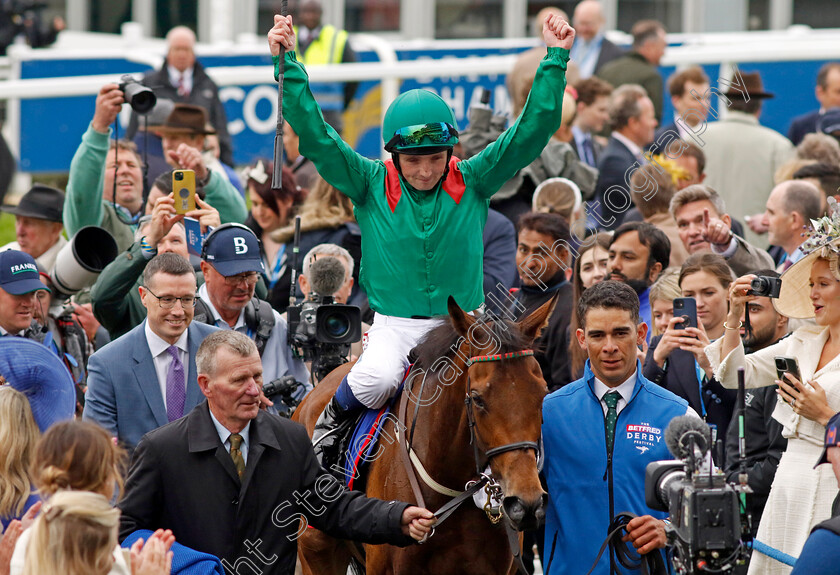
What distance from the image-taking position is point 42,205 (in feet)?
26.5

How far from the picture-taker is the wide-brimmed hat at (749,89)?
1029cm

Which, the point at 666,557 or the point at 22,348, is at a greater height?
the point at 22,348

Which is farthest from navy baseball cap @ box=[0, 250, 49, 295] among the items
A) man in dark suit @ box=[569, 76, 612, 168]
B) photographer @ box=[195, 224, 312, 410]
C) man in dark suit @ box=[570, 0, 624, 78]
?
man in dark suit @ box=[570, 0, 624, 78]

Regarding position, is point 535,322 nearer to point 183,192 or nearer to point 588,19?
point 183,192

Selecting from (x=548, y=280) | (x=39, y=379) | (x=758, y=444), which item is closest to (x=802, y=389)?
(x=758, y=444)

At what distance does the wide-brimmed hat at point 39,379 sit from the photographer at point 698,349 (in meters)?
2.83

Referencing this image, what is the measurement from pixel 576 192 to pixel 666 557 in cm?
397

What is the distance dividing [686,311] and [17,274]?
3463 mm

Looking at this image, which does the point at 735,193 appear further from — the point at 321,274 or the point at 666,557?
the point at 666,557

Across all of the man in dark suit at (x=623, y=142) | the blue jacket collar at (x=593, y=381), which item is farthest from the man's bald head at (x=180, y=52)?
the blue jacket collar at (x=593, y=381)

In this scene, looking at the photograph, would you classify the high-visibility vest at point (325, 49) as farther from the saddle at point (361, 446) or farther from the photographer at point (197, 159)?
the saddle at point (361, 446)

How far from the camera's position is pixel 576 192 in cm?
880

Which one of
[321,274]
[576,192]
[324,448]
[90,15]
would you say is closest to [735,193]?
[576,192]

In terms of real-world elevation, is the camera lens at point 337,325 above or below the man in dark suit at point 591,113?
below
